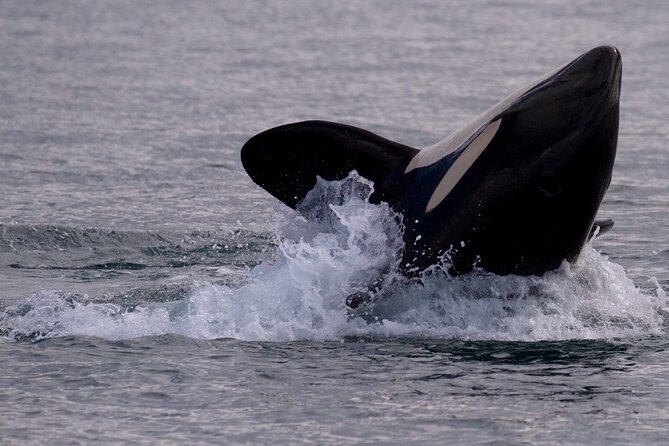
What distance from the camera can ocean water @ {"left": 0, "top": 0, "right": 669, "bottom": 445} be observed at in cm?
1050

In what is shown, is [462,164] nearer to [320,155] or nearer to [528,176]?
[528,176]

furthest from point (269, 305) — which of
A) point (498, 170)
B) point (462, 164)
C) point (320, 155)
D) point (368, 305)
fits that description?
point (498, 170)

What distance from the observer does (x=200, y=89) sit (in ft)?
101

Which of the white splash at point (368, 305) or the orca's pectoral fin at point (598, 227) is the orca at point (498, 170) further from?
the white splash at point (368, 305)

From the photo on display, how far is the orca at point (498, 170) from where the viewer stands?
1135cm

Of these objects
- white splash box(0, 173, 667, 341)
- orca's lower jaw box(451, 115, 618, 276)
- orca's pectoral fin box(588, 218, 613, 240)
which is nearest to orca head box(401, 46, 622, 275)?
orca's lower jaw box(451, 115, 618, 276)

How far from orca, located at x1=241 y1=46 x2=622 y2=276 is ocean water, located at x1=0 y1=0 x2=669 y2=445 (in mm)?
243

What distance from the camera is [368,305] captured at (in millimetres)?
12758

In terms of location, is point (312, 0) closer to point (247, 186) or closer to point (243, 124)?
point (243, 124)

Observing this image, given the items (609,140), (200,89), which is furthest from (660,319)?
(200,89)

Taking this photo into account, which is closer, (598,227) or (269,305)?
(598,227)

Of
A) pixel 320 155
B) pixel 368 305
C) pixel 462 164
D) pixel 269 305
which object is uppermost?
pixel 462 164

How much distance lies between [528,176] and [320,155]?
2214 millimetres

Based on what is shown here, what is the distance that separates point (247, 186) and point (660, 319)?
9.43 m
